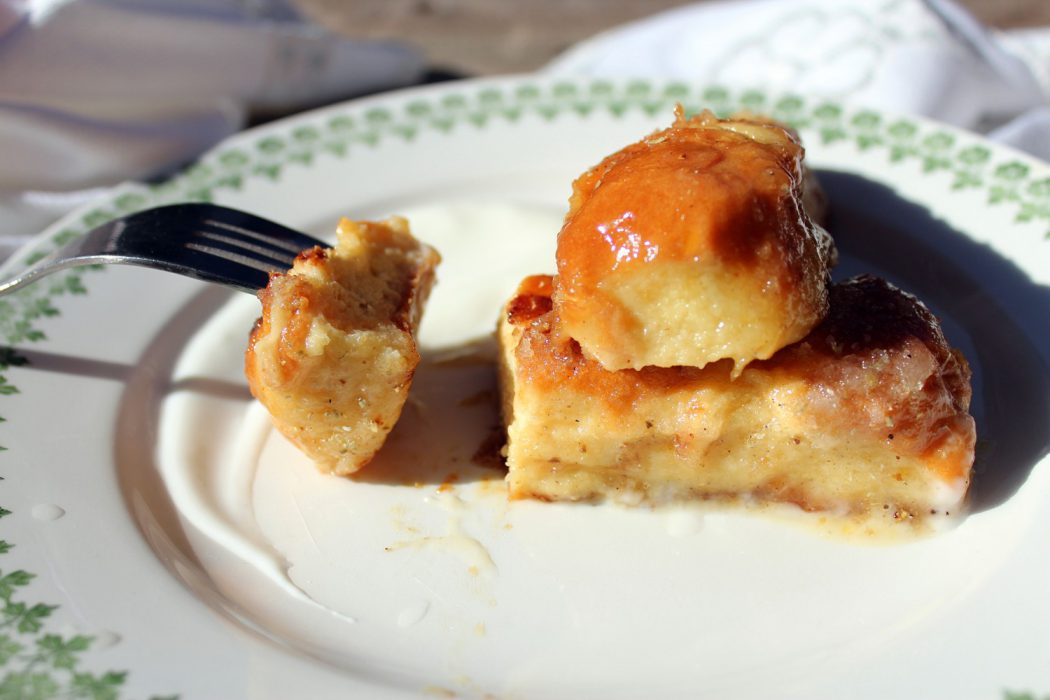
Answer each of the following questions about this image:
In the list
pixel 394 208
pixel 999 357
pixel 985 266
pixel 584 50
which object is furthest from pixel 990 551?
pixel 584 50

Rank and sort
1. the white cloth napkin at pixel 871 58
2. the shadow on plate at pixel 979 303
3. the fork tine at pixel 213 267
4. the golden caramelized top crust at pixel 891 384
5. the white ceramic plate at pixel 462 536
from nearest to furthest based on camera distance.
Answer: the white ceramic plate at pixel 462 536, the golden caramelized top crust at pixel 891 384, the shadow on plate at pixel 979 303, the fork tine at pixel 213 267, the white cloth napkin at pixel 871 58

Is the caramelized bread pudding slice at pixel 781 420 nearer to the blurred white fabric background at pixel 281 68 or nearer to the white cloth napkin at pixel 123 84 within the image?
the blurred white fabric background at pixel 281 68

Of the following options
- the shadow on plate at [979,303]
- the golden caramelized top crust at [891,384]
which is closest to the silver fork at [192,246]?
the golden caramelized top crust at [891,384]

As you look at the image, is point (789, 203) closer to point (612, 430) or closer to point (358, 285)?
point (612, 430)

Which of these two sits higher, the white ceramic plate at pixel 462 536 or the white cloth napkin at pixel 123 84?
the white cloth napkin at pixel 123 84

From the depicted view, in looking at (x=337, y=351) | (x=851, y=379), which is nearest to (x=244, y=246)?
(x=337, y=351)

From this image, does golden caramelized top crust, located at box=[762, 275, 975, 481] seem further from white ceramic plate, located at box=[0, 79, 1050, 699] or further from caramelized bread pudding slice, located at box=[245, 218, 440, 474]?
caramelized bread pudding slice, located at box=[245, 218, 440, 474]

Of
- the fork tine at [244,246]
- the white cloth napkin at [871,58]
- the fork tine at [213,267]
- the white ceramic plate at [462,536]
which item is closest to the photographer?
the white ceramic plate at [462,536]
